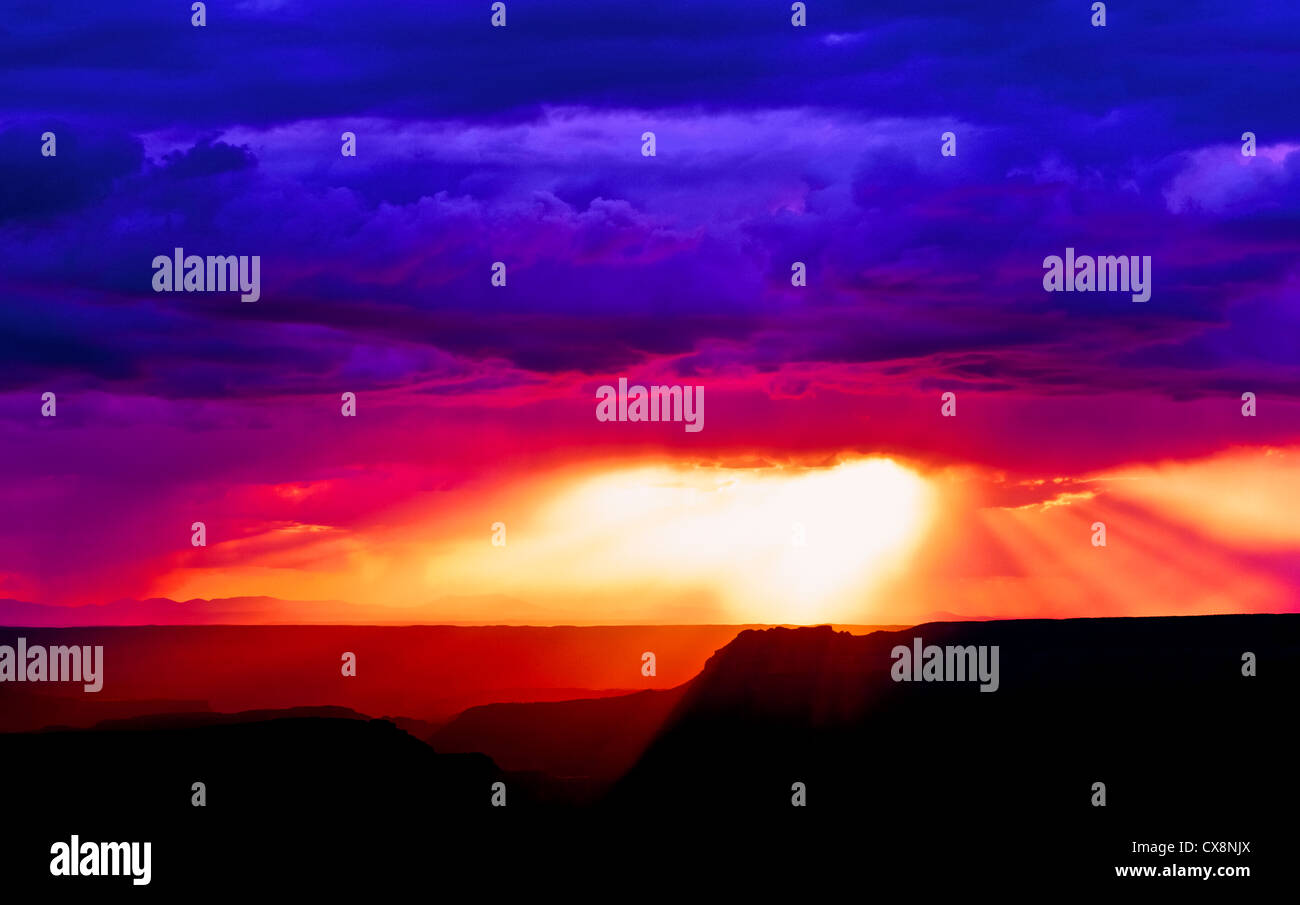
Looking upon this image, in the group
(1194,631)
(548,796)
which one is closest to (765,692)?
(548,796)

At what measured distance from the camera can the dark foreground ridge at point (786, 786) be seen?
270 feet

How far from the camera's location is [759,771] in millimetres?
98688

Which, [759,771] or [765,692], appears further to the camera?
[765,692]

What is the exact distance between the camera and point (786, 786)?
3718 inches

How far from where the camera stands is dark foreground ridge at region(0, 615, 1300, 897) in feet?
270
